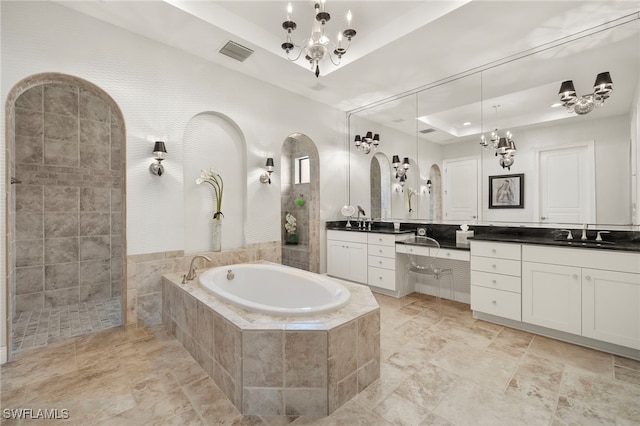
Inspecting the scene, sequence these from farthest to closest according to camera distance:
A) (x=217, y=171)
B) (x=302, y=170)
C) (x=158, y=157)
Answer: (x=302, y=170)
(x=217, y=171)
(x=158, y=157)

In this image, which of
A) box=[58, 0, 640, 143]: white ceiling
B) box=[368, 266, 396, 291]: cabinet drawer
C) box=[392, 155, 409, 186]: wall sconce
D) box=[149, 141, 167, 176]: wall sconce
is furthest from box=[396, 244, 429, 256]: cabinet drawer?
box=[149, 141, 167, 176]: wall sconce

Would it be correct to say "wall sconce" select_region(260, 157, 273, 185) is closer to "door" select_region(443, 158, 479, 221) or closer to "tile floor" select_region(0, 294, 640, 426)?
"tile floor" select_region(0, 294, 640, 426)

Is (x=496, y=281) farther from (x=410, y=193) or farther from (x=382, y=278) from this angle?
(x=410, y=193)

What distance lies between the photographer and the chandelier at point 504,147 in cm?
320

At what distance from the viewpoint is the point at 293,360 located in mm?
1633

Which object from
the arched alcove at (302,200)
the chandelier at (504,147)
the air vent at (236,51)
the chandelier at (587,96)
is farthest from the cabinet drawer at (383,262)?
the air vent at (236,51)

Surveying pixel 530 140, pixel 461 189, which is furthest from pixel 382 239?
pixel 530 140

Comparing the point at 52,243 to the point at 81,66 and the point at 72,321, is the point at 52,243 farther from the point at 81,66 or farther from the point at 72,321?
the point at 81,66

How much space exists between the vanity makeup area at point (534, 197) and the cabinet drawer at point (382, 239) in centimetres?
1

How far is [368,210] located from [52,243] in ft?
14.2

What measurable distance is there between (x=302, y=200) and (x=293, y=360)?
384 cm

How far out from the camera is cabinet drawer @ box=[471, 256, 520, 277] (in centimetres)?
271

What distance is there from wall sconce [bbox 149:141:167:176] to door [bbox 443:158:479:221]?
3.38 m

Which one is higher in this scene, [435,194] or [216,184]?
[216,184]
